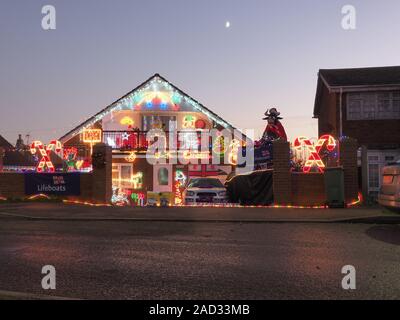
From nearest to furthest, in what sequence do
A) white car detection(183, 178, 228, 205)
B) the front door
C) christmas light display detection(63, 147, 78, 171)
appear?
white car detection(183, 178, 228, 205), christmas light display detection(63, 147, 78, 171), the front door

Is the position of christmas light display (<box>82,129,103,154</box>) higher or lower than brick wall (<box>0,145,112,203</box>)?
higher

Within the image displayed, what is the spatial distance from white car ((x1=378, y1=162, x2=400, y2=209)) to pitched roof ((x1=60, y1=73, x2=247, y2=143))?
15668 mm

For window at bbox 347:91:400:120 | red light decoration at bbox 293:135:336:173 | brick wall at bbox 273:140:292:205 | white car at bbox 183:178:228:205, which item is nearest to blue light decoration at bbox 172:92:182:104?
window at bbox 347:91:400:120

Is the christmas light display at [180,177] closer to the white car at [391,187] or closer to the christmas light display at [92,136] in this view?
the christmas light display at [92,136]

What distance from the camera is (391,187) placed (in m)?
10.0

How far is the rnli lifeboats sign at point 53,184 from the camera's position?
17984 millimetres

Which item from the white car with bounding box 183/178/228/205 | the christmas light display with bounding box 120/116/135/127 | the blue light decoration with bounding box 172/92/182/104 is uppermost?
the blue light decoration with bounding box 172/92/182/104

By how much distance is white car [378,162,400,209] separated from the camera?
32.1 feet

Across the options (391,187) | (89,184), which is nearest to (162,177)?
(89,184)

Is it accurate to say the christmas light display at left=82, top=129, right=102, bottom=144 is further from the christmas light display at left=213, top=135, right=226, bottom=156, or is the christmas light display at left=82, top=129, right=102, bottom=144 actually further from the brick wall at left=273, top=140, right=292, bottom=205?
the brick wall at left=273, top=140, right=292, bottom=205

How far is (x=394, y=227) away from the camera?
10836 millimetres

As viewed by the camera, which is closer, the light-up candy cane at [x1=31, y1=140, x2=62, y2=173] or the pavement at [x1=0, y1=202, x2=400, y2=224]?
the pavement at [x1=0, y1=202, x2=400, y2=224]

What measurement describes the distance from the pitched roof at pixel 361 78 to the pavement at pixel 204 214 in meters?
9.87
